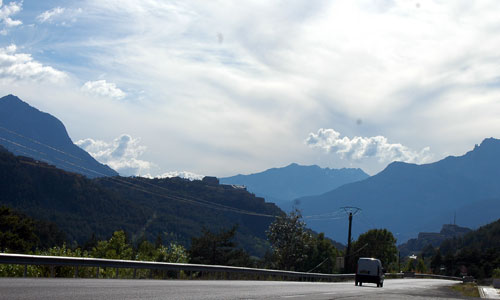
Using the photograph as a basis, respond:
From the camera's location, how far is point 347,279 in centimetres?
6275

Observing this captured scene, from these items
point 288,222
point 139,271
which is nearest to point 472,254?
point 288,222

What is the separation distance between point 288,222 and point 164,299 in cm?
11624

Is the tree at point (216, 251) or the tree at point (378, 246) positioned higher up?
the tree at point (378, 246)

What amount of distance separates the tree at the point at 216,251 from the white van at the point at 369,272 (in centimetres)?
6567

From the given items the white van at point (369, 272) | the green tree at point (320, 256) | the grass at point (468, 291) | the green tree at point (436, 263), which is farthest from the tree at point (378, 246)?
the white van at point (369, 272)

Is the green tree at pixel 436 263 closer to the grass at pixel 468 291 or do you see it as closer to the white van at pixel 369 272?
the grass at pixel 468 291

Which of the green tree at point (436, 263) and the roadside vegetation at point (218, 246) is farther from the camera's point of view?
the green tree at point (436, 263)

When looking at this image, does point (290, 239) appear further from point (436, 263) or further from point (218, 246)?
point (436, 263)

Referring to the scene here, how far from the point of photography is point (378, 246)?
150500 mm

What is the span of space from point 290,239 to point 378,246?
1418 inches

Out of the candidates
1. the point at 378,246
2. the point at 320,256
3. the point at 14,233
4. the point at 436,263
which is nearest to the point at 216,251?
the point at 14,233

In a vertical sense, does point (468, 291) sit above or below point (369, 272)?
below

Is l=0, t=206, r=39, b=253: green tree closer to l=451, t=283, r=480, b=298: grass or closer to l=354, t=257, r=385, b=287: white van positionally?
l=354, t=257, r=385, b=287: white van

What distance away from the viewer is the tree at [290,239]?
4892 inches
